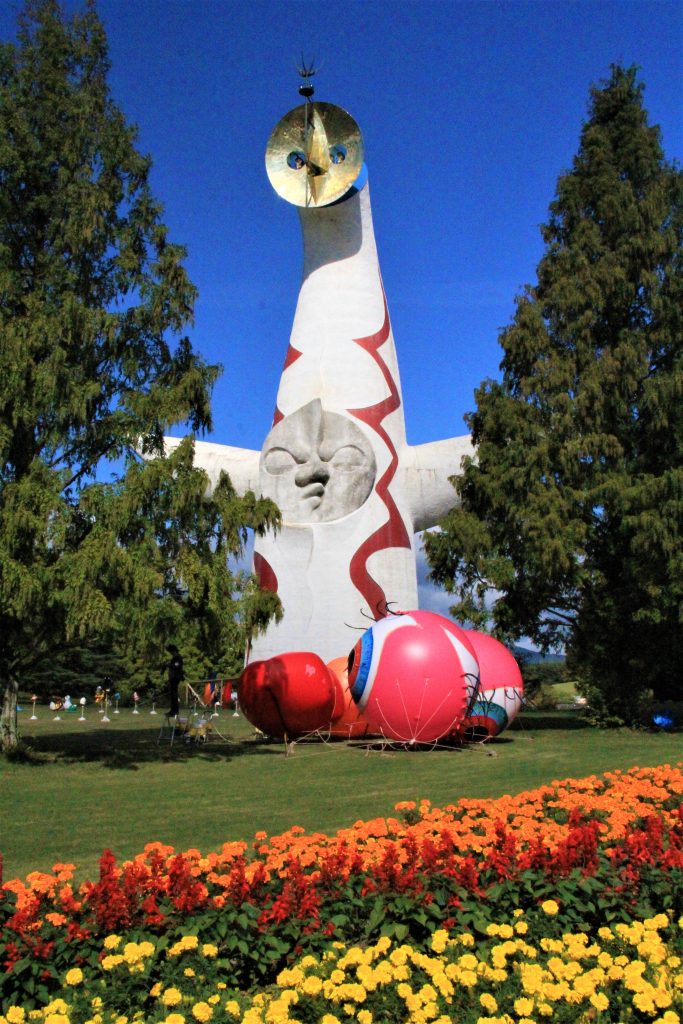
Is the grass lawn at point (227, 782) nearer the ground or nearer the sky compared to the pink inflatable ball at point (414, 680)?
nearer the ground

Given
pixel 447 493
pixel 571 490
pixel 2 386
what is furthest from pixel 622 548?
pixel 2 386

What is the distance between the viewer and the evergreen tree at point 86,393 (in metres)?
11.2

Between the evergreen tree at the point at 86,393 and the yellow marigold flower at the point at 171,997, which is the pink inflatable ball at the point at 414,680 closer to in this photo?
the evergreen tree at the point at 86,393

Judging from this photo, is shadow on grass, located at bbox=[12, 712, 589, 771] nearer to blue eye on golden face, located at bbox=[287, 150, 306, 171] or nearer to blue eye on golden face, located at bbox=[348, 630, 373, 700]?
blue eye on golden face, located at bbox=[348, 630, 373, 700]

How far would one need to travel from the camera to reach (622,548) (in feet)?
63.0

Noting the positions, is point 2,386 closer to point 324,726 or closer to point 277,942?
point 324,726

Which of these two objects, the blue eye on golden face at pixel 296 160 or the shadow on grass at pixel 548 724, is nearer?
the shadow on grass at pixel 548 724

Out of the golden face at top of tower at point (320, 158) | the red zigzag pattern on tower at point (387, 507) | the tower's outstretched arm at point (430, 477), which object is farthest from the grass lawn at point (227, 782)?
the golden face at top of tower at point (320, 158)

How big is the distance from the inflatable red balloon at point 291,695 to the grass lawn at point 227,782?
1.39ft

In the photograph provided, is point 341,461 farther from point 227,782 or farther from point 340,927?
point 340,927

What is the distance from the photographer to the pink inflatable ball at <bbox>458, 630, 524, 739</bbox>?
1520 cm

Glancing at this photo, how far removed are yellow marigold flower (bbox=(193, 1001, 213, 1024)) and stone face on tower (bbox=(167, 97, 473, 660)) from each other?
17.1 m

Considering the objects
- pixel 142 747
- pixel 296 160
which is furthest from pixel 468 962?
pixel 296 160

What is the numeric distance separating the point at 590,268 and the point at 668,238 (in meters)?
1.81
